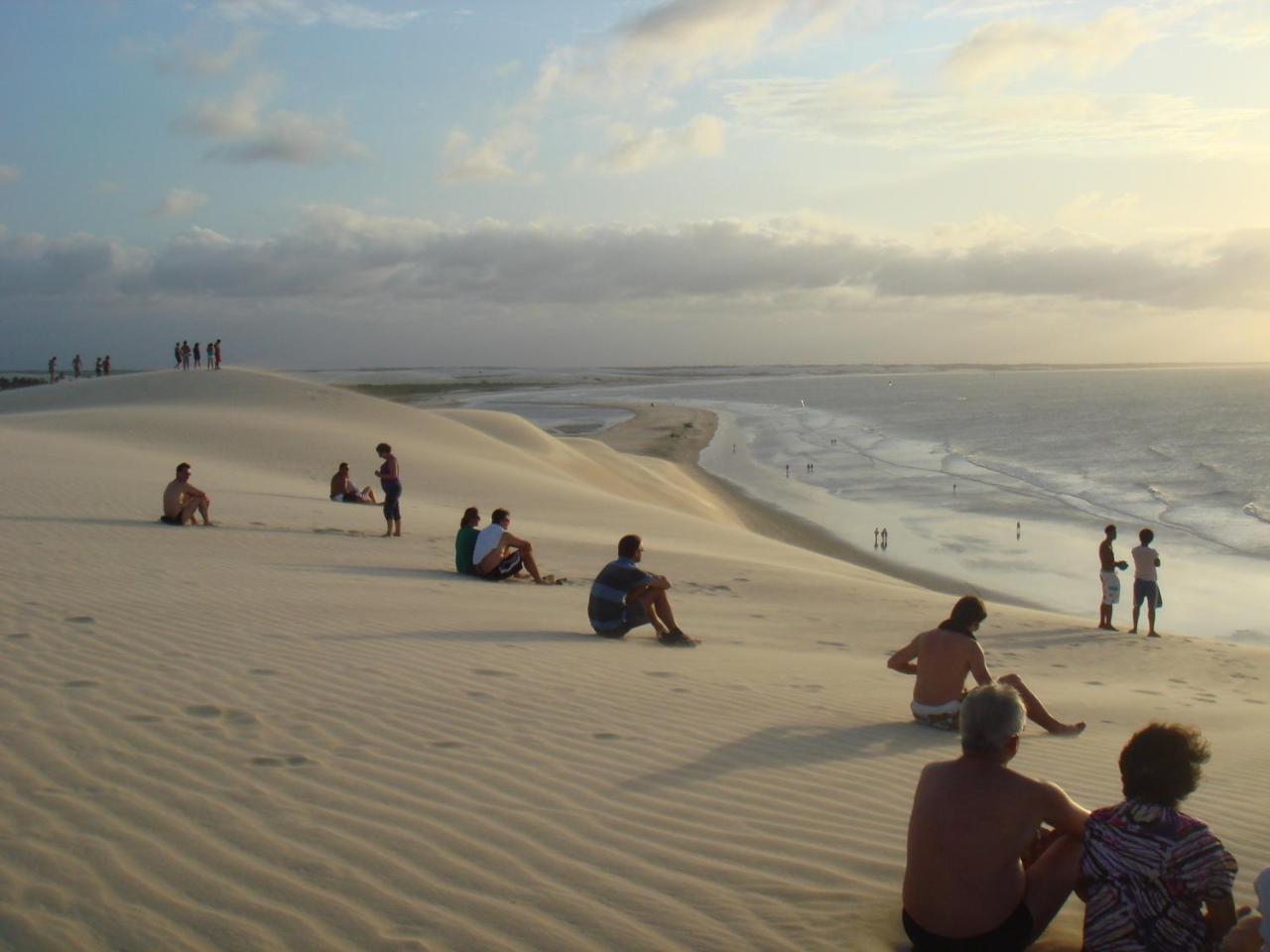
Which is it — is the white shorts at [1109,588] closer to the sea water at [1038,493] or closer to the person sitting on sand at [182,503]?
the sea water at [1038,493]

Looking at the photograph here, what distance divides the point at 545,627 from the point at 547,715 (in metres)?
3.81

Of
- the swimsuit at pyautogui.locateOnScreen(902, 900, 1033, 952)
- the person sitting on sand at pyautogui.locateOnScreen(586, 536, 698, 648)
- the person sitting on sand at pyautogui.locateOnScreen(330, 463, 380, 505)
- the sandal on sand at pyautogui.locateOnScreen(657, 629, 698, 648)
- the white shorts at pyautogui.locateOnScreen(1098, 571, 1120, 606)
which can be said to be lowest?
the white shorts at pyautogui.locateOnScreen(1098, 571, 1120, 606)

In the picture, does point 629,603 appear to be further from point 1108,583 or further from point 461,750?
point 1108,583

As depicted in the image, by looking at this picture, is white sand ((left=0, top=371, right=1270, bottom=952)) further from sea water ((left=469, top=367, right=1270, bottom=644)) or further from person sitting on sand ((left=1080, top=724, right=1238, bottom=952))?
sea water ((left=469, top=367, right=1270, bottom=644))

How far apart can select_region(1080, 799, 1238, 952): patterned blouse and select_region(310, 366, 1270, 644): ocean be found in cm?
1593

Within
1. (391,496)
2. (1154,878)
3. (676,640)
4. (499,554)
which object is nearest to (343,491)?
(391,496)

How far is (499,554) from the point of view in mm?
13734

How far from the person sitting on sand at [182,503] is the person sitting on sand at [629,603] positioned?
316 inches

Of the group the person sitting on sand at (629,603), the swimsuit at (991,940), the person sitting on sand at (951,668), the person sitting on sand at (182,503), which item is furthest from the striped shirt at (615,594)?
the person sitting on sand at (182,503)

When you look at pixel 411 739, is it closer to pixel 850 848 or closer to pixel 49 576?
pixel 850 848

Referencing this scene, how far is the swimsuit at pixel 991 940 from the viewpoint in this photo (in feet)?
12.8

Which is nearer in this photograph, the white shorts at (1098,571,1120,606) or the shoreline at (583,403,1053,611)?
the white shorts at (1098,571,1120,606)

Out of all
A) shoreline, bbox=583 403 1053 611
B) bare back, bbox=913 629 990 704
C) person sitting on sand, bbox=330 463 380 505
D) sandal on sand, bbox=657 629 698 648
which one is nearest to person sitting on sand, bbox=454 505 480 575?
sandal on sand, bbox=657 629 698 648

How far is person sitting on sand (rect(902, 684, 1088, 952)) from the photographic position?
391 cm
